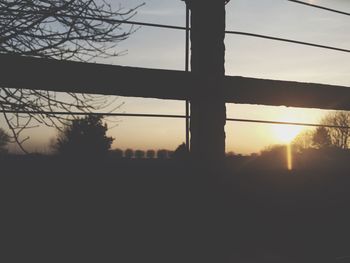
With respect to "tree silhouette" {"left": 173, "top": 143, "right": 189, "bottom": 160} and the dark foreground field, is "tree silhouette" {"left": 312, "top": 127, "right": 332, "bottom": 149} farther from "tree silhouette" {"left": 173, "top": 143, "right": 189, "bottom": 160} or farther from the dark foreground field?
"tree silhouette" {"left": 173, "top": 143, "right": 189, "bottom": 160}

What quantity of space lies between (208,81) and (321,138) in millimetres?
51790

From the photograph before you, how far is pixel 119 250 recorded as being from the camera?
1.56 metres

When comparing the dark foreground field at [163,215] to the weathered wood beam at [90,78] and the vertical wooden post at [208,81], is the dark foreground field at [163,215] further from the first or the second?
the weathered wood beam at [90,78]

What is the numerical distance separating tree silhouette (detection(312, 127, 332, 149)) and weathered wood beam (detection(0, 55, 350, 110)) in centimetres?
4911

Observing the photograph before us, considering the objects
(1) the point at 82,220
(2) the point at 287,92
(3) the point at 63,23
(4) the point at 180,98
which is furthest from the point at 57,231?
(3) the point at 63,23

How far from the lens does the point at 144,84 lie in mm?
1566

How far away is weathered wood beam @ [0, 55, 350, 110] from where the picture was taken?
140cm

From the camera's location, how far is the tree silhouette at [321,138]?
49.0 meters

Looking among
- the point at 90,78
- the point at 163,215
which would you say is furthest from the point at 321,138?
the point at 90,78

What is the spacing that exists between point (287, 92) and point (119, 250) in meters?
0.96

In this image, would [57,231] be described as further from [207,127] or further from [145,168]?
[207,127]

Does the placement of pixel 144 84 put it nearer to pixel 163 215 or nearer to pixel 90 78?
pixel 90 78

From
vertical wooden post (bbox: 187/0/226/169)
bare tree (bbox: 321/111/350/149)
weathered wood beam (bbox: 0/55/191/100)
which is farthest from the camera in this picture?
bare tree (bbox: 321/111/350/149)

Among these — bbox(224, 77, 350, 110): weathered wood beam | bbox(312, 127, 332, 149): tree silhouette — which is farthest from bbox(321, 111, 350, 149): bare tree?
bbox(224, 77, 350, 110): weathered wood beam
